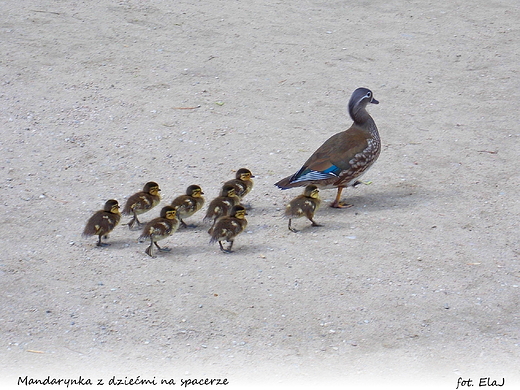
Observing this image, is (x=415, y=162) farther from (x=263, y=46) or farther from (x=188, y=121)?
(x=263, y=46)

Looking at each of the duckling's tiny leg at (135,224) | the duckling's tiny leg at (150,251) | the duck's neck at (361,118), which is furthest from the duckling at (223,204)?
the duck's neck at (361,118)

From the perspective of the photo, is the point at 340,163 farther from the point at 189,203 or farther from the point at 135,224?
the point at 135,224

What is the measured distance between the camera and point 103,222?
631 centimetres

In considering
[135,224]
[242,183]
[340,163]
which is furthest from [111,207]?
[340,163]

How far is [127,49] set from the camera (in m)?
10.7

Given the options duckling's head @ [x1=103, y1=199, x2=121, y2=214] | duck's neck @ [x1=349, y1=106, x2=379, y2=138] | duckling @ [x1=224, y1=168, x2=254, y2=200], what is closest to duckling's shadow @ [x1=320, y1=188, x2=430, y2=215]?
duck's neck @ [x1=349, y1=106, x2=379, y2=138]

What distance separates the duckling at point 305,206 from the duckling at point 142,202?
47.4 inches

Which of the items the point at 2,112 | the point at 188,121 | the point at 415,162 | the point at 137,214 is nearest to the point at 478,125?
the point at 415,162

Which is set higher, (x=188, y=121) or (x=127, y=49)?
(x=127, y=49)

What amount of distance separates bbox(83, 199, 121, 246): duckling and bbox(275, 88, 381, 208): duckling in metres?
1.60

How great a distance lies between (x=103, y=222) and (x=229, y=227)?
105 centimetres

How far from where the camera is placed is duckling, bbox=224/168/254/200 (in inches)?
278

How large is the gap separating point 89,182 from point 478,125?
4520 mm

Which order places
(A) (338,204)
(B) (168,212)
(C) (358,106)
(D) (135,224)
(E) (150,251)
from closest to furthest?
(E) (150,251) < (B) (168,212) < (D) (135,224) < (A) (338,204) < (C) (358,106)
